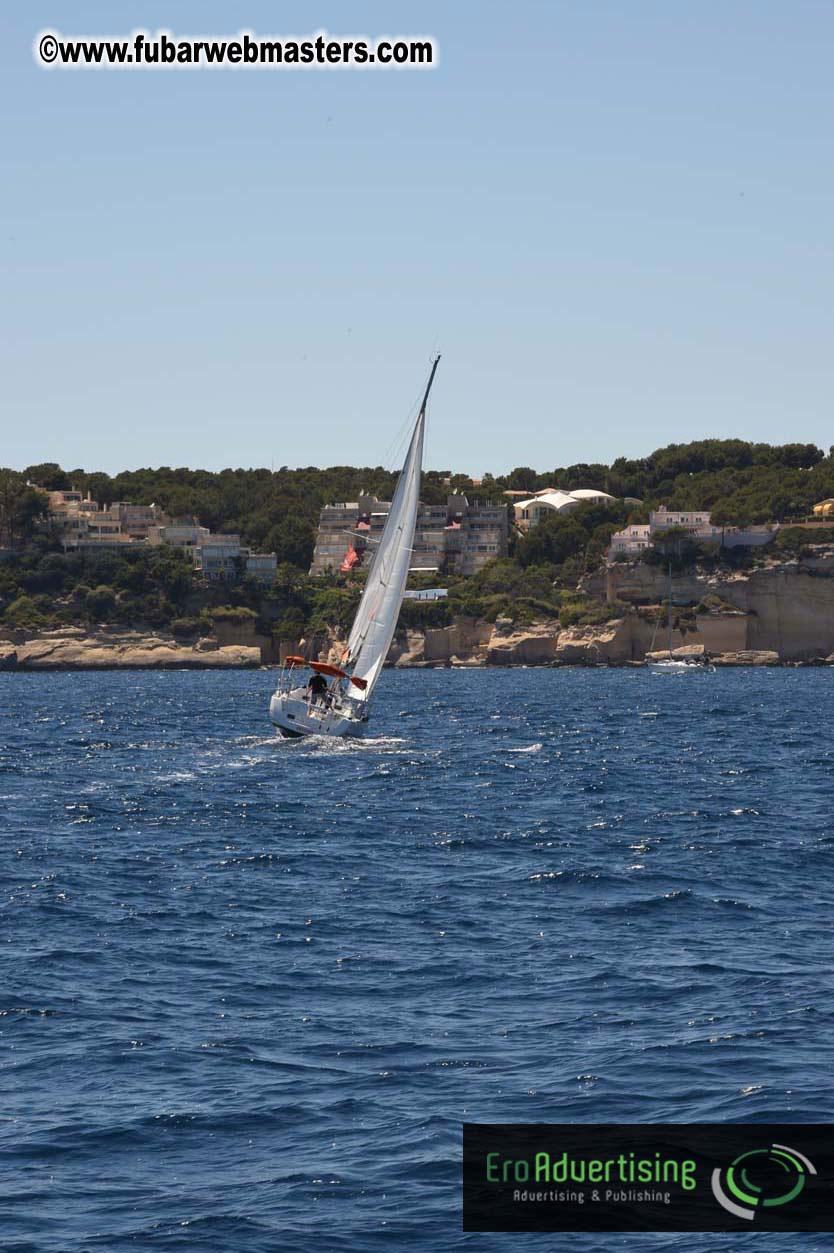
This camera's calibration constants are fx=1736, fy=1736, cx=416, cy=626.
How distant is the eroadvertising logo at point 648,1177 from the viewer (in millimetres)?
15359

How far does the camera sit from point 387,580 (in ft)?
220

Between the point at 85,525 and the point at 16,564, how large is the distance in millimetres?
10200

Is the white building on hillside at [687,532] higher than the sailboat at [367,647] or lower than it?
higher

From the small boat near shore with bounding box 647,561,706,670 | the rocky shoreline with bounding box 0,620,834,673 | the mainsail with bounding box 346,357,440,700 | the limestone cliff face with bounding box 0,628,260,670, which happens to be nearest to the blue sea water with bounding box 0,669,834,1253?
the mainsail with bounding box 346,357,440,700

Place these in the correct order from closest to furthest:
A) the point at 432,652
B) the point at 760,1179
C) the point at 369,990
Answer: the point at 760,1179 → the point at 369,990 → the point at 432,652

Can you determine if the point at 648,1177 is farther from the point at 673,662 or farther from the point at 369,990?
the point at 673,662

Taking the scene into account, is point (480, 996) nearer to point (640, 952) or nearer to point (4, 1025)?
point (640, 952)

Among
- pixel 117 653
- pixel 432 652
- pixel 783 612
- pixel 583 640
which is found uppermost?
pixel 783 612

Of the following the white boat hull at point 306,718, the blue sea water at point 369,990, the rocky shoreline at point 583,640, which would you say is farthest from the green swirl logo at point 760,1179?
the rocky shoreline at point 583,640

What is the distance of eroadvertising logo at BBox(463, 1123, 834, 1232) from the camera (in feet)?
50.4

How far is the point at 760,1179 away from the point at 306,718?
161 ft

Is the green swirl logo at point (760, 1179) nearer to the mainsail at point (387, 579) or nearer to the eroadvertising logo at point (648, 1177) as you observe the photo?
the eroadvertising logo at point (648, 1177)

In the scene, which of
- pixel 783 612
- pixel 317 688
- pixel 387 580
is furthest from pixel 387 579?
pixel 783 612

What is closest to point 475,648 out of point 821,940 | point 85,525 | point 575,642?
point 575,642
